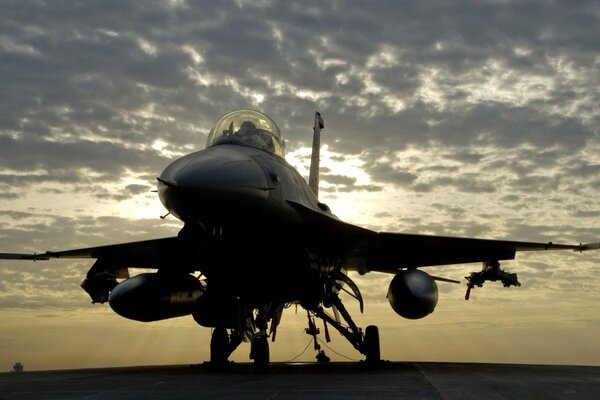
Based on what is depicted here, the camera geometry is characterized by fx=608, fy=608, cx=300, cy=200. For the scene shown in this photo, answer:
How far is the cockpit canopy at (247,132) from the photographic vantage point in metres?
13.8

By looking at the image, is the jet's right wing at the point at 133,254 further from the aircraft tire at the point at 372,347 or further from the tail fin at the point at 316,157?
the tail fin at the point at 316,157

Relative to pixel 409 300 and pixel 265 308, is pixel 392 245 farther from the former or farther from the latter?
pixel 265 308

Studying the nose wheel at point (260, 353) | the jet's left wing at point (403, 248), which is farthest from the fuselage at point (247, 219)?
the nose wheel at point (260, 353)

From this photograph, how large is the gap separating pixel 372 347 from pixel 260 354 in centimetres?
424

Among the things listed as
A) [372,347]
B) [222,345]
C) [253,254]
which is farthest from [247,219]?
[372,347]

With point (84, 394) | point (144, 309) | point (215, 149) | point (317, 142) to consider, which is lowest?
point (84, 394)

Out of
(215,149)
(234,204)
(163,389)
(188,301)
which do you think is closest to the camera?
(163,389)

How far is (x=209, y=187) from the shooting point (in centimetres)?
1013

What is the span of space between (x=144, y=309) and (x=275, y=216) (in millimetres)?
5136

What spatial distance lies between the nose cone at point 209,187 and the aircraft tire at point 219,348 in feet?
18.5

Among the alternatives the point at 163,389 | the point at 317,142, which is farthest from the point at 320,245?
the point at 317,142

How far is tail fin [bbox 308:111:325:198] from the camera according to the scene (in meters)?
24.7

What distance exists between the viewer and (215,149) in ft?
39.1

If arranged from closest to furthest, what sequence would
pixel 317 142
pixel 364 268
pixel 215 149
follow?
pixel 215 149, pixel 364 268, pixel 317 142
